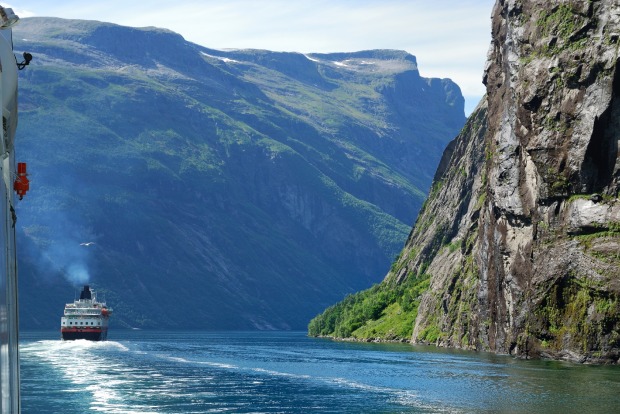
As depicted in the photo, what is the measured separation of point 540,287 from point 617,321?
13756mm

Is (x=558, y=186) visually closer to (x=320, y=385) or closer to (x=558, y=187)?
(x=558, y=187)

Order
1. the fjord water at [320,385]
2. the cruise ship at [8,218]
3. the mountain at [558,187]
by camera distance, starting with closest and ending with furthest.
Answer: the cruise ship at [8,218] → the fjord water at [320,385] → the mountain at [558,187]

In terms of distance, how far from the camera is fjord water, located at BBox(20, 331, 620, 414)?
255 feet

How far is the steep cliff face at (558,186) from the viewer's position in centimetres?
11681

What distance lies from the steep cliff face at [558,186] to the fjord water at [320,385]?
5.53m

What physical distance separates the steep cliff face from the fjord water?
5529 mm

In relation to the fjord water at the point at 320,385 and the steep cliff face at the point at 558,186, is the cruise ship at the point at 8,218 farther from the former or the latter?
the steep cliff face at the point at 558,186

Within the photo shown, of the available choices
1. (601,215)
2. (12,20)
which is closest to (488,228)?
(601,215)

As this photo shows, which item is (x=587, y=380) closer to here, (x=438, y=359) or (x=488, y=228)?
(x=438, y=359)

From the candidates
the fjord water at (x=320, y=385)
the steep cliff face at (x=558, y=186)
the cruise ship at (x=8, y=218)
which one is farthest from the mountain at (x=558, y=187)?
the cruise ship at (x=8, y=218)

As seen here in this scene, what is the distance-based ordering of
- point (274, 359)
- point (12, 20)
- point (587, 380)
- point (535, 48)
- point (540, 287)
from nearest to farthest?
point (12, 20) → point (587, 380) → point (540, 287) → point (535, 48) → point (274, 359)

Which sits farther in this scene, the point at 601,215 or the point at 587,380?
the point at 601,215

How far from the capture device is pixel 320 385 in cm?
10069

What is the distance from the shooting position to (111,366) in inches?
5094
